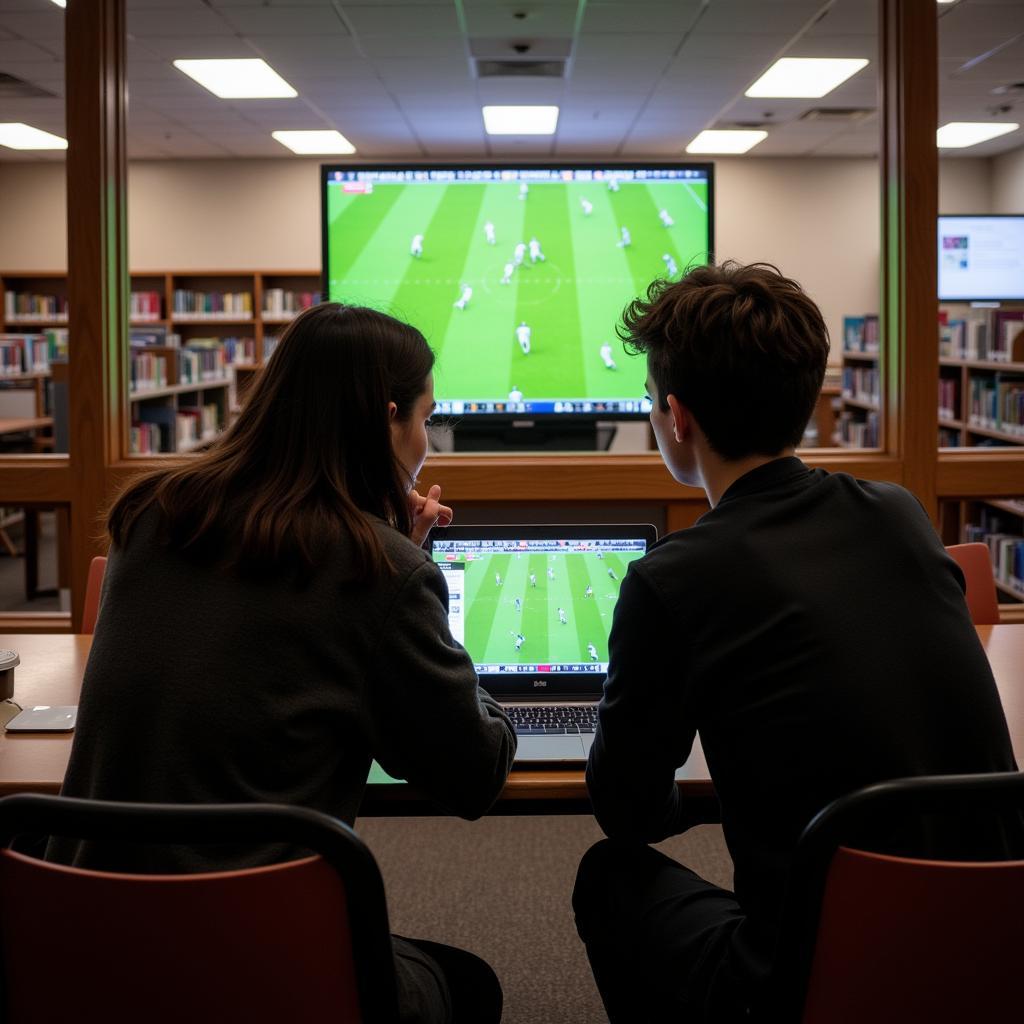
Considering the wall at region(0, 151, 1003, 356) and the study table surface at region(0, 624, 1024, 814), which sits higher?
the wall at region(0, 151, 1003, 356)

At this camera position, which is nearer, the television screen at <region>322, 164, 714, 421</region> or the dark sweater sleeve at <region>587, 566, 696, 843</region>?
the dark sweater sleeve at <region>587, 566, 696, 843</region>

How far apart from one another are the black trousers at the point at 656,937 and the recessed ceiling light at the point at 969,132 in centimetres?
919

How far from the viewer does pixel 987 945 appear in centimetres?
90

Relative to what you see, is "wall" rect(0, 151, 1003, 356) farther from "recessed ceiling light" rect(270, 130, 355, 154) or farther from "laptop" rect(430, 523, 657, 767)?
"laptop" rect(430, 523, 657, 767)

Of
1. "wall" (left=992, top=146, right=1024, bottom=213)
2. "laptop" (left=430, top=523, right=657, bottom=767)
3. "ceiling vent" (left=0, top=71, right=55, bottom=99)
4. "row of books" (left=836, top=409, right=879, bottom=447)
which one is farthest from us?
"wall" (left=992, top=146, right=1024, bottom=213)

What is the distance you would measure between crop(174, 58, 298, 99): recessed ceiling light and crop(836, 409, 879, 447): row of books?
16.3 ft

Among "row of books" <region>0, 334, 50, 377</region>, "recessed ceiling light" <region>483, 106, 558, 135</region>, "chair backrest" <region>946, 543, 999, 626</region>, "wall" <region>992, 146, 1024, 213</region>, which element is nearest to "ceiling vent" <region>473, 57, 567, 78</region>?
"recessed ceiling light" <region>483, 106, 558, 135</region>

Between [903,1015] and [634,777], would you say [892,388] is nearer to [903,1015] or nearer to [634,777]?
[634,777]

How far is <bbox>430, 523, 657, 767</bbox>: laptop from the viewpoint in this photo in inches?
66.7

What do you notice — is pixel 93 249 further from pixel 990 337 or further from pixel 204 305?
pixel 204 305

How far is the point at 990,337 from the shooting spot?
20.7 ft

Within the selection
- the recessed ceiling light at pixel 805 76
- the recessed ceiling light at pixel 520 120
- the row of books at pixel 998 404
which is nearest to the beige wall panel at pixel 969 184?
the recessed ceiling light at pixel 805 76

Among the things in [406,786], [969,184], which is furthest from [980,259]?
[406,786]

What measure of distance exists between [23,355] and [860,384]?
674 centimetres
